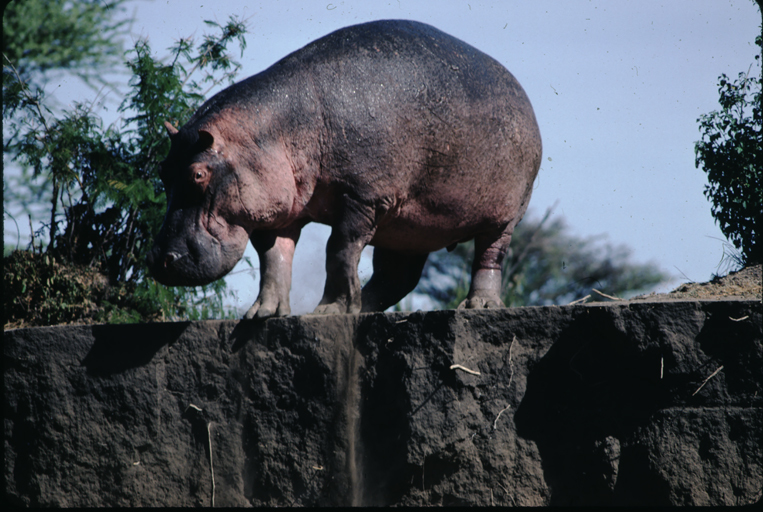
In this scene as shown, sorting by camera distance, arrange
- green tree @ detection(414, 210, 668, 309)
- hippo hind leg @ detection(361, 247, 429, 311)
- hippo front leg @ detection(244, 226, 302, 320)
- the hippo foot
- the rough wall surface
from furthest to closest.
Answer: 1. green tree @ detection(414, 210, 668, 309)
2. hippo hind leg @ detection(361, 247, 429, 311)
3. the hippo foot
4. hippo front leg @ detection(244, 226, 302, 320)
5. the rough wall surface

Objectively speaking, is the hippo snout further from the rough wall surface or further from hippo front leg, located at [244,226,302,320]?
hippo front leg, located at [244,226,302,320]

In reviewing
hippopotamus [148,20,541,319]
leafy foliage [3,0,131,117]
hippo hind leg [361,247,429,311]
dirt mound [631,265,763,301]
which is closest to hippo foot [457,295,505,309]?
hippopotamus [148,20,541,319]

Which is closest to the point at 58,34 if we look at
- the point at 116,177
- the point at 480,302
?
the point at 116,177

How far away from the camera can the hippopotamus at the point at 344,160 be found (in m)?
3.75

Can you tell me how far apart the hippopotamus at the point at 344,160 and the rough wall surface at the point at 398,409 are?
446mm

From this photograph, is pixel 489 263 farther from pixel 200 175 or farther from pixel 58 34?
pixel 58 34

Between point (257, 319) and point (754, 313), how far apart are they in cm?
234

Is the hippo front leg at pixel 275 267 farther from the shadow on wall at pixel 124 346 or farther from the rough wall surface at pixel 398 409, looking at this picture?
the shadow on wall at pixel 124 346

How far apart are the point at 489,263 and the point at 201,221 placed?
1903mm

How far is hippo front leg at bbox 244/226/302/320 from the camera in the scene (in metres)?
3.89

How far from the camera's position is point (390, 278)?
5.20 meters

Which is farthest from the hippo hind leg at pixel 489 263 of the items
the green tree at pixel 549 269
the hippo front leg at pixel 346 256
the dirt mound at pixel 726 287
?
the green tree at pixel 549 269

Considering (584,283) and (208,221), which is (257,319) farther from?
(584,283)

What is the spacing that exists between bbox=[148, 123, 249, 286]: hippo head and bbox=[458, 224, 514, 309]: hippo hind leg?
1.64 m
